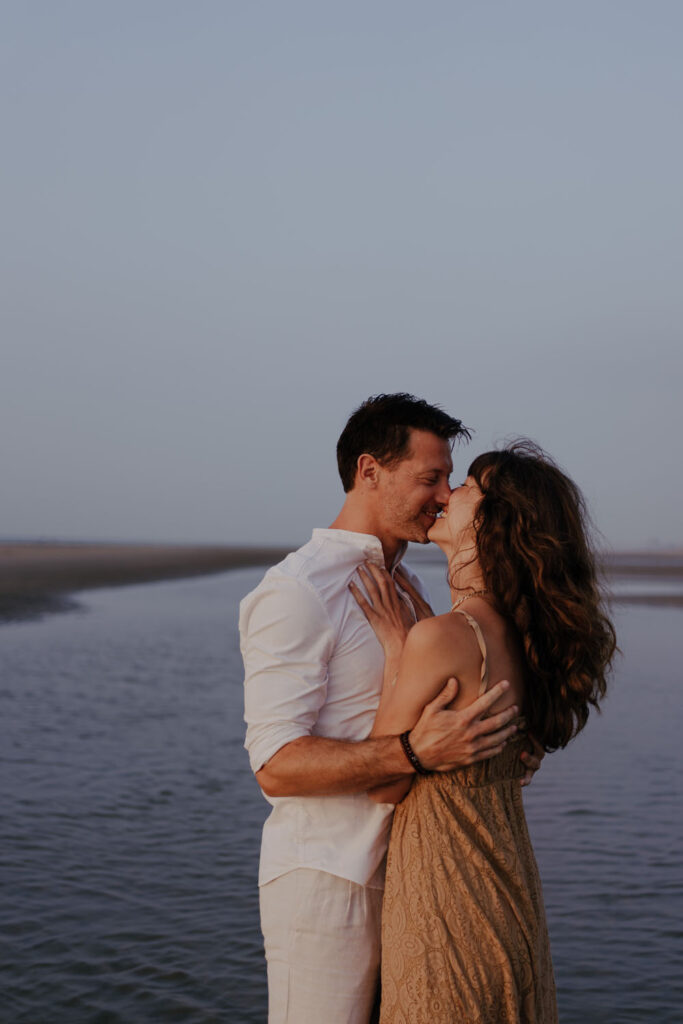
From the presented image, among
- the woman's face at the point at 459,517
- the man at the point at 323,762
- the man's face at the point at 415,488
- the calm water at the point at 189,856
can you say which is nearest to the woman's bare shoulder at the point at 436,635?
the man at the point at 323,762

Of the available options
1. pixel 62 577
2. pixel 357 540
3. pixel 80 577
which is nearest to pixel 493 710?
pixel 357 540

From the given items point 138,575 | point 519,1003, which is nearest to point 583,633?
point 519,1003

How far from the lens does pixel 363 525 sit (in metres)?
3.12

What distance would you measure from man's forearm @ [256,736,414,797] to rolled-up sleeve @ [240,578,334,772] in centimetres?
4

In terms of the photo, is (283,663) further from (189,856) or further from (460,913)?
(189,856)

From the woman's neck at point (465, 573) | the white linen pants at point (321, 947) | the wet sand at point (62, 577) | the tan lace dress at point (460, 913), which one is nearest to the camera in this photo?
the tan lace dress at point (460, 913)

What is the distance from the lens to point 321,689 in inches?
108

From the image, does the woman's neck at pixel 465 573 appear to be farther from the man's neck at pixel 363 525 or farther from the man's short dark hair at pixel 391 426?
the man's short dark hair at pixel 391 426

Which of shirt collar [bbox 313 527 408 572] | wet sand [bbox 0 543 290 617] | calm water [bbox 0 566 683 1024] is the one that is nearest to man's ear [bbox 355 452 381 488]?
shirt collar [bbox 313 527 408 572]

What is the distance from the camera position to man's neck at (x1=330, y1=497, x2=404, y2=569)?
10.2 ft

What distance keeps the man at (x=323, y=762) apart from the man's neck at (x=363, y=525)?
20 centimetres

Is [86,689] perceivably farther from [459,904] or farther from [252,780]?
[459,904]

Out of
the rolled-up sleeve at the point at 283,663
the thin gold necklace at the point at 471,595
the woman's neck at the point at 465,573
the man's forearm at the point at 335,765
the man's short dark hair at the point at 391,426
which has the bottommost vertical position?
the man's forearm at the point at 335,765

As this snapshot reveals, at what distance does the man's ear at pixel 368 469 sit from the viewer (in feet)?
10.2
